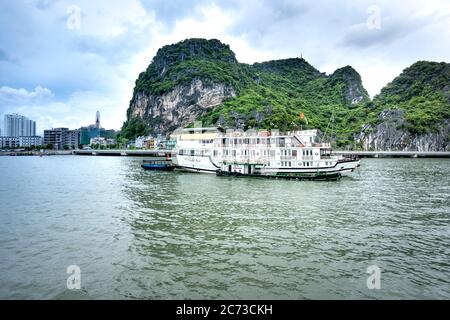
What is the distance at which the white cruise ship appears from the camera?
49375mm

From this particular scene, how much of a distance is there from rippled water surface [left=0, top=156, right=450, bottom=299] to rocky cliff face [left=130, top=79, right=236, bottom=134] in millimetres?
152126

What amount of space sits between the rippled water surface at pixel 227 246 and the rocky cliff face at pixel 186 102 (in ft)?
499

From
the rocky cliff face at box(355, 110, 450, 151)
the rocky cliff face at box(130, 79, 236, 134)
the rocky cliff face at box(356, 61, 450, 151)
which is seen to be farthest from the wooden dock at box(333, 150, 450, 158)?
the rocky cliff face at box(130, 79, 236, 134)

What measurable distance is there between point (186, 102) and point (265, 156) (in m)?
139

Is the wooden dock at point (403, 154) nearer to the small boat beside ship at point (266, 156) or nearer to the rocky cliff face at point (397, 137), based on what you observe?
the rocky cliff face at point (397, 137)

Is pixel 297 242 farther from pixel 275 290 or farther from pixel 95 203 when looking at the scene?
pixel 95 203

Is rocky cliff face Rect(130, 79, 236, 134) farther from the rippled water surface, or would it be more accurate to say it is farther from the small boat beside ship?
the rippled water surface

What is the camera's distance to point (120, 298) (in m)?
11.4

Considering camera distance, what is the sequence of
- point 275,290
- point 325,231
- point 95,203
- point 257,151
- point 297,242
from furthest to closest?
point 257,151 → point 95,203 → point 325,231 → point 297,242 → point 275,290

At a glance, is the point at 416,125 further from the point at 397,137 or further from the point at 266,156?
the point at 266,156

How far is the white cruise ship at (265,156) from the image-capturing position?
49375 mm

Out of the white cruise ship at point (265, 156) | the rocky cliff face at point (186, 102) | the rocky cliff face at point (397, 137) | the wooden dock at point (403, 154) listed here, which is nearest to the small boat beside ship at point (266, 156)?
the white cruise ship at point (265, 156)
